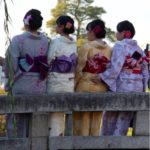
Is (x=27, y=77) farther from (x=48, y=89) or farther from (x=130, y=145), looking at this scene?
(x=130, y=145)

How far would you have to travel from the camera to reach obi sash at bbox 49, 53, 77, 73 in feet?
19.4

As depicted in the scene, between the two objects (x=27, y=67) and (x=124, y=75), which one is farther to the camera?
(x=124, y=75)

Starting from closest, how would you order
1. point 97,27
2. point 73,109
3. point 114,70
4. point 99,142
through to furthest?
point 73,109
point 99,142
point 114,70
point 97,27

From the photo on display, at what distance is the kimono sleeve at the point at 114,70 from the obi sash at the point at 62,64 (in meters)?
0.35

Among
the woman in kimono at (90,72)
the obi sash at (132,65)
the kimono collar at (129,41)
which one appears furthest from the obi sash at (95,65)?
the kimono collar at (129,41)

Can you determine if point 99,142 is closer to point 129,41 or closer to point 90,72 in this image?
point 90,72

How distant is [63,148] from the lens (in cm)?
565

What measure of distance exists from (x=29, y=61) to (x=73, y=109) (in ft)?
2.21

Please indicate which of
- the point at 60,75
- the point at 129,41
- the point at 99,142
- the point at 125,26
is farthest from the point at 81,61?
the point at 99,142

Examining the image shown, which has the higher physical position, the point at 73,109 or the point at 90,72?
the point at 90,72

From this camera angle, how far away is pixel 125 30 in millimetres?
6352

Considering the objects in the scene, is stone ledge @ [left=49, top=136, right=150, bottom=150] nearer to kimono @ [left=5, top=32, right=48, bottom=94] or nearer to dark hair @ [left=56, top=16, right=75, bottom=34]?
kimono @ [left=5, top=32, right=48, bottom=94]

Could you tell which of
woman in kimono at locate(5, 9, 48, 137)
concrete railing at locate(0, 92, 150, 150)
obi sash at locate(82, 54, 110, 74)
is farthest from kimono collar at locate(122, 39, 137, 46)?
woman in kimono at locate(5, 9, 48, 137)

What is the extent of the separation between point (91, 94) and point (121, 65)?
609 millimetres
